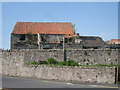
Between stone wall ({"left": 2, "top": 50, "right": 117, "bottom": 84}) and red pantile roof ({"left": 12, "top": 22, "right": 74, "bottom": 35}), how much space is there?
73.7 ft

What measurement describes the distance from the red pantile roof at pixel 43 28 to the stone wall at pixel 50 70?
22.5 meters

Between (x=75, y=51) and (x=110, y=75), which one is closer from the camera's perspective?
(x=110, y=75)

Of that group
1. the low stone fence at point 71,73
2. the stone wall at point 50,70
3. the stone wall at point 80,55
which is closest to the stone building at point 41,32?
the stone wall at point 80,55

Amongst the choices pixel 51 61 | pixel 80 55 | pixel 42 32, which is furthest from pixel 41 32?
pixel 51 61

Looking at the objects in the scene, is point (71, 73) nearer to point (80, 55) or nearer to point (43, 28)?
point (80, 55)

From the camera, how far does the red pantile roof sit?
198 feet

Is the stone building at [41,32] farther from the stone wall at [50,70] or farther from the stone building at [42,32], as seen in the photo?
the stone wall at [50,70]

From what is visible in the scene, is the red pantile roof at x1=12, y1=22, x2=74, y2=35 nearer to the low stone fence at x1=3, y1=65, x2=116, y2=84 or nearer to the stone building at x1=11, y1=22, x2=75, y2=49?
the stone building at x1=11, y1=22, x2=75, y2=49

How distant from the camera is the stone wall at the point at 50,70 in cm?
2715

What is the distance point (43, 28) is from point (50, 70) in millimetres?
31114

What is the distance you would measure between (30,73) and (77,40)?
1799 cm

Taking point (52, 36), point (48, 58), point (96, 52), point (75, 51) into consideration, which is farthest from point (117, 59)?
point (52, 36)

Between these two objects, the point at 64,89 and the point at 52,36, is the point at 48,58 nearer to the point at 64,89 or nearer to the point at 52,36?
the point at 64,89

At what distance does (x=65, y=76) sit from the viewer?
2989cm
